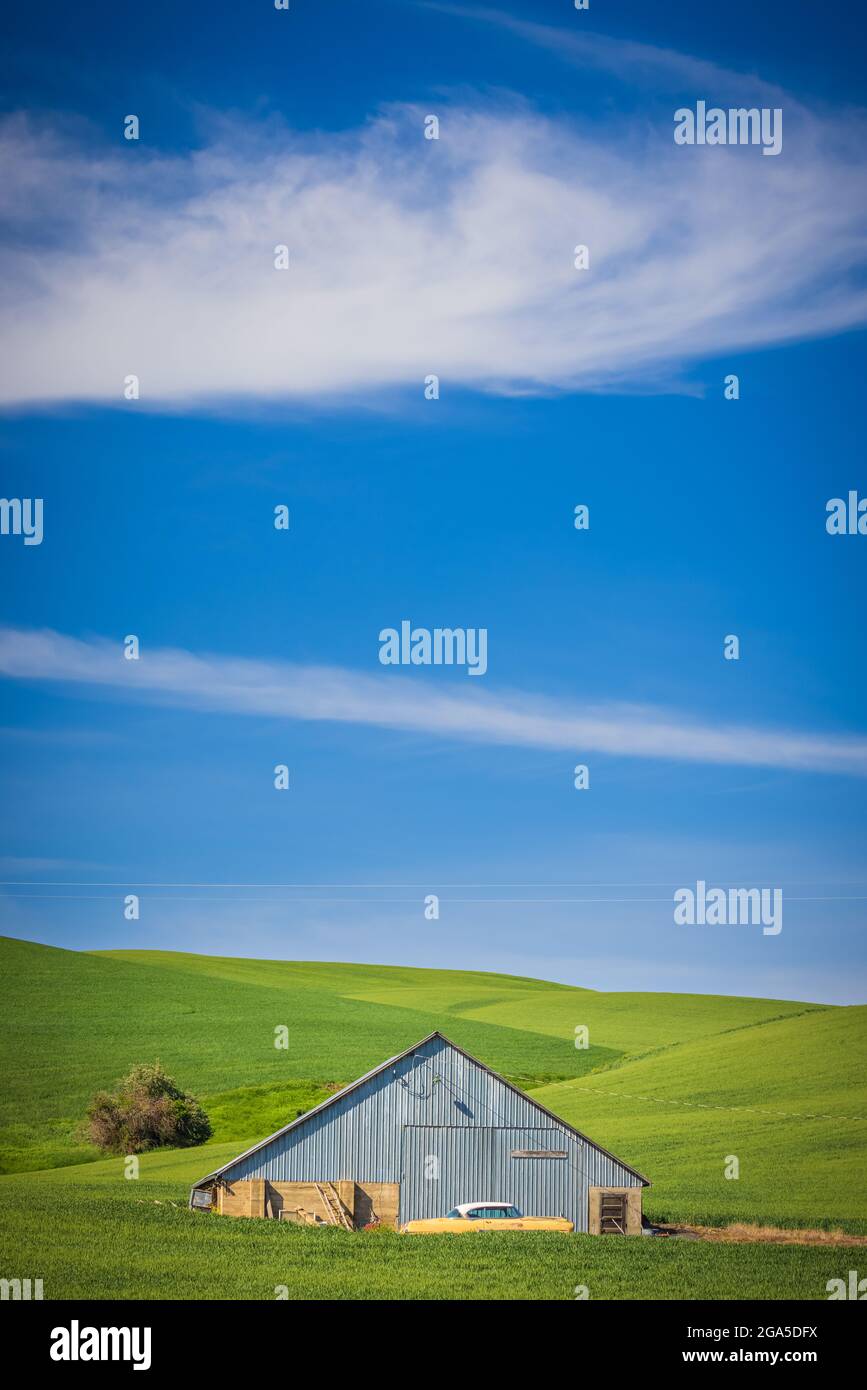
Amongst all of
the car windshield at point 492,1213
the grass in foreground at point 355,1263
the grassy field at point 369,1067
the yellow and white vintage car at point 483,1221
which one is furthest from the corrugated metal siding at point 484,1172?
the grassy field at point 369,1067

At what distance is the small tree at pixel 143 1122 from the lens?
70.7 metres

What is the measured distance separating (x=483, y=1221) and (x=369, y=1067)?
37.3 m

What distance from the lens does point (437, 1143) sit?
4909 cm

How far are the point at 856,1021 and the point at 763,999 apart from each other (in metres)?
56.3

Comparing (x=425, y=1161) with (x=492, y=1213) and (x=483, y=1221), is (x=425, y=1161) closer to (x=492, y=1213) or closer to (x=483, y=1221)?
(x=492, y=1213)

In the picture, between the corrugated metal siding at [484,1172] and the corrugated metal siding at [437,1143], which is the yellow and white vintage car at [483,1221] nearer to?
the corrugated metal siding at [484,1172]

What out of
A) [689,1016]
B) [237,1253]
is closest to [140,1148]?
[237,1253]

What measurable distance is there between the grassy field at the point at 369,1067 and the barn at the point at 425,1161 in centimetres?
278

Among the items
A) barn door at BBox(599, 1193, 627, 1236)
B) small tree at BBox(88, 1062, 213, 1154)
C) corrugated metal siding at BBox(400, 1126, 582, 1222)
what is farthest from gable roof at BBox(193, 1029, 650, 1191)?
small tree at BBox(88, 1062, 213, 1154)

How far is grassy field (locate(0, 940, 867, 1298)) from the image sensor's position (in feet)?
126

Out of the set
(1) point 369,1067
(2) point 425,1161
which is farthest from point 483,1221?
(1) point 369,1067

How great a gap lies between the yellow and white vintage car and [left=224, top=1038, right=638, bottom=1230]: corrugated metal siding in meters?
0.86

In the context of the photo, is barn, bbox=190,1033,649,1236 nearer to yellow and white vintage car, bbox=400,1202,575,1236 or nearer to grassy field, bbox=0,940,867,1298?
yellow and white vintage car, bbox=400,1202,575,1236
